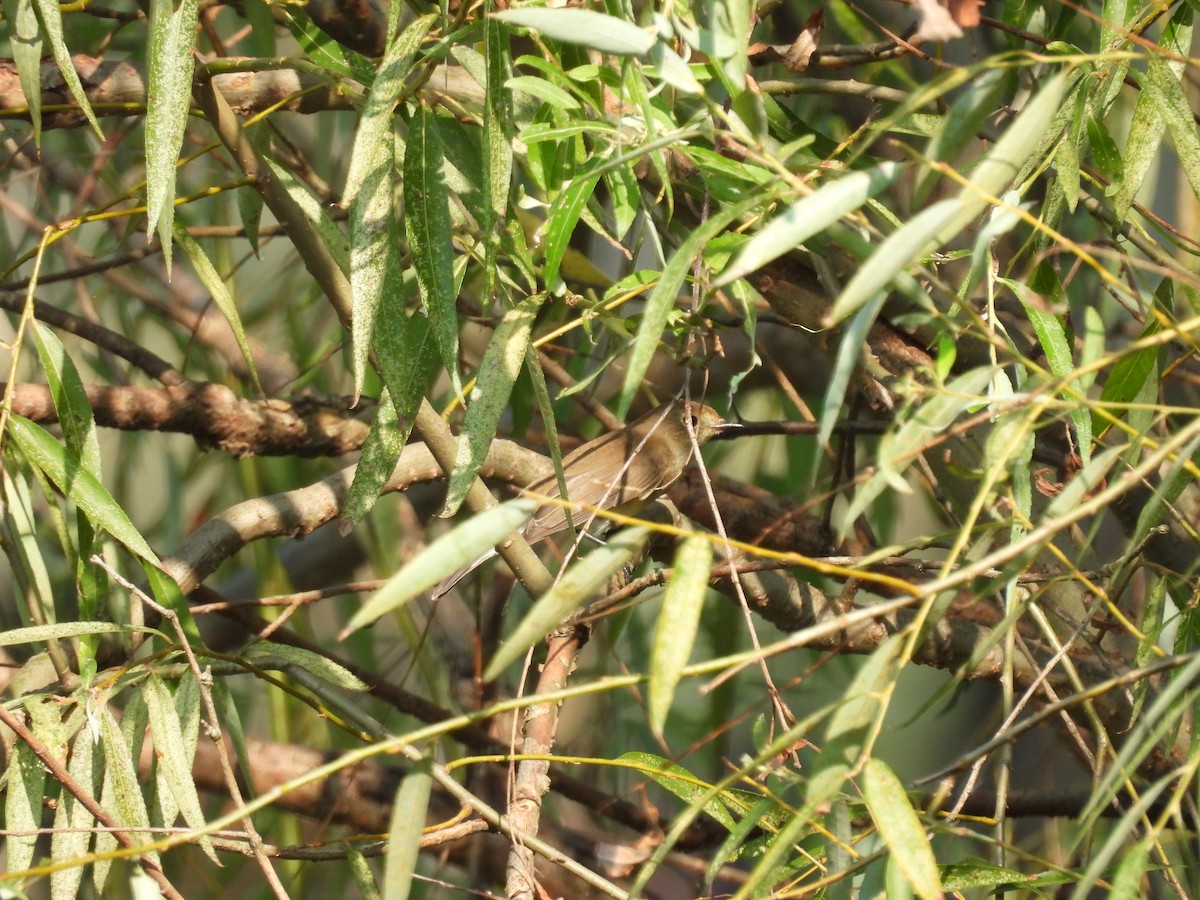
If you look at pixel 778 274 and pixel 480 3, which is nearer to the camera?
pixel 480 3

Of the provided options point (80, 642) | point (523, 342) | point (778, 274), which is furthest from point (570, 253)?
point (80, 642)

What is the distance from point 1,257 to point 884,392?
1.90m

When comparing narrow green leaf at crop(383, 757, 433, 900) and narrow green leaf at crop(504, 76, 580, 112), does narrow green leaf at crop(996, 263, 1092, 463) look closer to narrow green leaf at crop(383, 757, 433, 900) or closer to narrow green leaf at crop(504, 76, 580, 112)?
narrow green leaf at crop(504, 76, 580, 112)

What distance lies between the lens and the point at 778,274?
1.27m

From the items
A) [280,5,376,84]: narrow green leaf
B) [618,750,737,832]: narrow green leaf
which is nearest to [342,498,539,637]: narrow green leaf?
[618,750,737,832]: narrow green leaf

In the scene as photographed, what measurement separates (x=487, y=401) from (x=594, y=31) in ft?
1.04

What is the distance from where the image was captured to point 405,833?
599 mm

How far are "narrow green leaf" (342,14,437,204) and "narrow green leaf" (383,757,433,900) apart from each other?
425mm

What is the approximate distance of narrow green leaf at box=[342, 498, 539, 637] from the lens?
54cm

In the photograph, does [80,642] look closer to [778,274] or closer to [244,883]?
[778,274]

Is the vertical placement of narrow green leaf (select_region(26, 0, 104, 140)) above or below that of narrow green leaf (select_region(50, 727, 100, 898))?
above

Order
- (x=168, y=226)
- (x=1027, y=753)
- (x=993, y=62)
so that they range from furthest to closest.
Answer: (x=1027, y=753), (x=168, y=226), (x=993, y=62)

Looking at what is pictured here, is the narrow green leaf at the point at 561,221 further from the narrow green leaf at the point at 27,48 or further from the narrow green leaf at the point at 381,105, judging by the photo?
the narrow green leaf at the point at 27,48

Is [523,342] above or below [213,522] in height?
above
